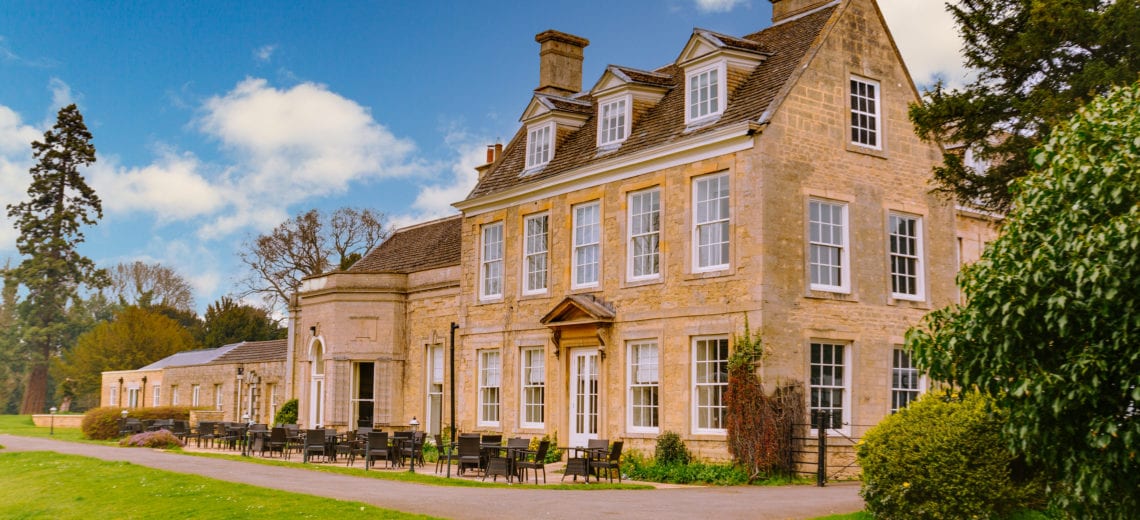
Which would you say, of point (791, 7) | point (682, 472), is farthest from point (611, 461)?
point (791, 7)

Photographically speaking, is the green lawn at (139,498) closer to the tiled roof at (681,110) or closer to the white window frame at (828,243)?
the white window frame at (828,243)

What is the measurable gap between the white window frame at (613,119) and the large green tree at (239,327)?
4851cm

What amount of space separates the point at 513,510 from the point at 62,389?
63.6 metres

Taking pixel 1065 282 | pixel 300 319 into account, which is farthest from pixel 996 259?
pixel 300 319

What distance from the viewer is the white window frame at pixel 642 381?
23.7 meters

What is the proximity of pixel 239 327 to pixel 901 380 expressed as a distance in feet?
182

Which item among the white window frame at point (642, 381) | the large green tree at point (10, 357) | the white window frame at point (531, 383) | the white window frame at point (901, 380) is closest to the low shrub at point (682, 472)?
the white window frame at point (642, 381)

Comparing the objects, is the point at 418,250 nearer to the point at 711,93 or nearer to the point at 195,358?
the point at 711,93

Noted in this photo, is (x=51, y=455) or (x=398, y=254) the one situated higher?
(x=398, y=254)

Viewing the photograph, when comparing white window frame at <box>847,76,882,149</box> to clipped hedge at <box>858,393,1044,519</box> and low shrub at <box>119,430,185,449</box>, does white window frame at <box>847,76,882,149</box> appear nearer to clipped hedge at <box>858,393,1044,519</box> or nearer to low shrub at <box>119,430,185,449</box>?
clipped hedge at <box>858,393,1044,519</box>

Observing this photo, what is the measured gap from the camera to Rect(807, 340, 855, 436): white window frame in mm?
22125

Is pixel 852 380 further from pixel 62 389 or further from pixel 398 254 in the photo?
pixel 62 389

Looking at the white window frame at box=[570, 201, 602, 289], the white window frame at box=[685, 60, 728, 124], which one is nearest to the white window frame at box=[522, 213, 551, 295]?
the white window frame at box=[570, 201, 602, 289]

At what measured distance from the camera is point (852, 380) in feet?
74.2
